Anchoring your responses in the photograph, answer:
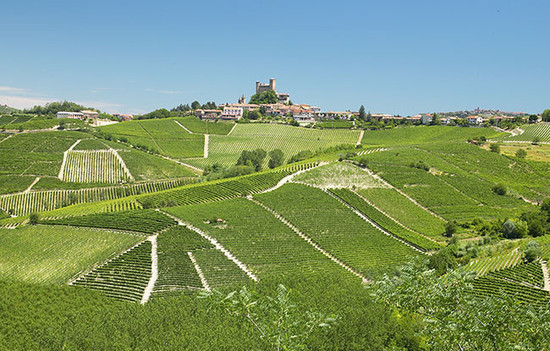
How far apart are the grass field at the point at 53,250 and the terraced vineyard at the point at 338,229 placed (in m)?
22.6

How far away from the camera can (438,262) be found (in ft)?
147

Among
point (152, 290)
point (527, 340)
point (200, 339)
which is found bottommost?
point (152, 290)

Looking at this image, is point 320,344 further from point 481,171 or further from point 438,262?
point 481,171

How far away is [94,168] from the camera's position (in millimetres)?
95375

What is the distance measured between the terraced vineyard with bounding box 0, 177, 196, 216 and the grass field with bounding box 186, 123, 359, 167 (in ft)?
83.1

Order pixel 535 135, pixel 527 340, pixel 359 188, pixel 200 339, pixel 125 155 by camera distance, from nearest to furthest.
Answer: pixel 527 340 < pixel 200 339 < pixel 359 188 < pixel 125 155 < pixel 535 135

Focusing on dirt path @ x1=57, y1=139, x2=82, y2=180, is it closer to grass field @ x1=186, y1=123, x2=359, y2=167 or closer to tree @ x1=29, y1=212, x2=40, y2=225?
grass field @ x1=186, y1=123, x2=359, y2=167

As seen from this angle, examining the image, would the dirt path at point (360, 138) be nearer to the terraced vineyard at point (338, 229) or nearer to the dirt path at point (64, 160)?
the terraced vineyard at point (338, 229)

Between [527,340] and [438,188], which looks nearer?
[527,340]

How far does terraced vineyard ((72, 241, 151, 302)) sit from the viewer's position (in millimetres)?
37156

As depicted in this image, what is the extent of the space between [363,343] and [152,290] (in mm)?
22944

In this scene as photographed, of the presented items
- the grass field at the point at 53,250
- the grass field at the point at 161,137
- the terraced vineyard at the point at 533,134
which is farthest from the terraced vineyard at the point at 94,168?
the terraced vineyard at the point at 533,134

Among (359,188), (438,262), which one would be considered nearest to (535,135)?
(359,188)

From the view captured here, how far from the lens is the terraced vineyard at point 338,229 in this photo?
5028 centimetres
